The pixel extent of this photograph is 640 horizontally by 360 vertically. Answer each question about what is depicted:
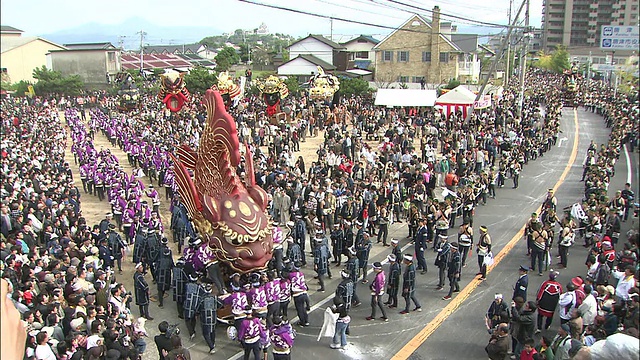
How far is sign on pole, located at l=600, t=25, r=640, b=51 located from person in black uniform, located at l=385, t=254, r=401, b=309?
6466 millimetres

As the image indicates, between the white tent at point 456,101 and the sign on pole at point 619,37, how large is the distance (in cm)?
2606

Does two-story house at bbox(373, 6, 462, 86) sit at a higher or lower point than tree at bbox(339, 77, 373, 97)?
higher

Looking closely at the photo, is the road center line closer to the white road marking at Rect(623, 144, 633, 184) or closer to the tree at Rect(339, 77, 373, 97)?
the white road marking at Rect(623, 144, 633, 184)

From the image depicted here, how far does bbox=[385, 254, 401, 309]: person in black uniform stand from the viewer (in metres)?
11.6

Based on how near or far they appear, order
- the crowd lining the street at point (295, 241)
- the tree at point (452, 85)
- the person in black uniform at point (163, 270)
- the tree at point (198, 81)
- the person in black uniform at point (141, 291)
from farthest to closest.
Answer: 1. the tree at point (198, 81)
2. the tree at point (452, 85)
3. the person in black uniform at point (163, 270)
4. the person in black uniform at point (141, 291)
5. the crowd lining the street at point (295, 241)

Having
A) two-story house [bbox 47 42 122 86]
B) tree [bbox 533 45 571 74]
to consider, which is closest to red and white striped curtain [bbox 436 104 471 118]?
tree [bbox 533 45 571 74]

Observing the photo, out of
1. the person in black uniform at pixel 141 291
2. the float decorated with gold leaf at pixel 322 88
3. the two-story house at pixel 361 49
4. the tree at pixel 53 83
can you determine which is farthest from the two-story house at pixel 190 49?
the person in black uniform at pixel 141 291

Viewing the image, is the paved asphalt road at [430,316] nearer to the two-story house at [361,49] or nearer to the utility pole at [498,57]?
the utility pole at [498,57]

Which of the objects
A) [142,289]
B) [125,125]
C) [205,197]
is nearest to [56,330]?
[142,289]

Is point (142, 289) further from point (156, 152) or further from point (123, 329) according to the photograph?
point (156, 152)

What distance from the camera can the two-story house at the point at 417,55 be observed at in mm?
48188

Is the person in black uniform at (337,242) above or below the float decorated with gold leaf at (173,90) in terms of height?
below

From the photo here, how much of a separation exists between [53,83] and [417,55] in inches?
1268

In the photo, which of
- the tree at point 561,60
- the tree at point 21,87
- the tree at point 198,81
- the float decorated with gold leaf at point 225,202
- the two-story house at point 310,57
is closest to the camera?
the float decorated with gold leaf at point 225,202
